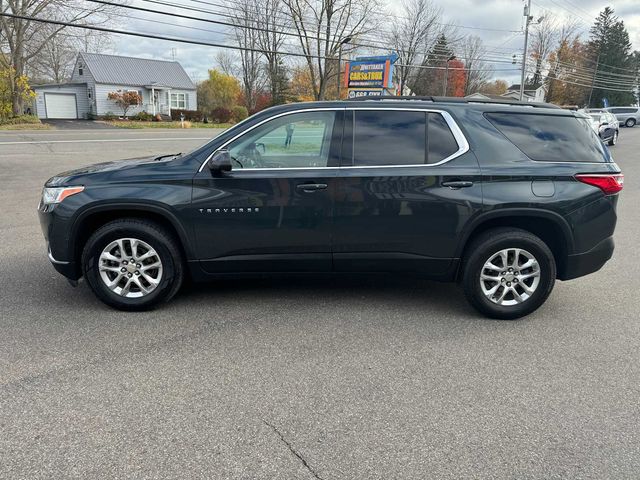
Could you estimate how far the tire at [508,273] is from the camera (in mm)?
4246

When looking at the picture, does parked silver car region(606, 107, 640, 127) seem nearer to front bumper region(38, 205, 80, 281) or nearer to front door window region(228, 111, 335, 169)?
front door window region(228, 111, 335, 169)

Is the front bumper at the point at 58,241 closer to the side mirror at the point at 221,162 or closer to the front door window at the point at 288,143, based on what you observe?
the side mirror at the point at 221,162

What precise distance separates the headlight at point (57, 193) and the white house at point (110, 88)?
4540cm

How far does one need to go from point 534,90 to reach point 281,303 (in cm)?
7737

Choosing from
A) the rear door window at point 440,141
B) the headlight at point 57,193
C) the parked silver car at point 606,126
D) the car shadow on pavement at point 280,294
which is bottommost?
the car shadow on pavement at point 280,294

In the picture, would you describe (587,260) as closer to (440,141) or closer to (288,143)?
(440,141)

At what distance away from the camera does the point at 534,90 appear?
71750mm

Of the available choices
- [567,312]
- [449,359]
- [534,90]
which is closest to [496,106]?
[567,312]

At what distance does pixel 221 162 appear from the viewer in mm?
4023

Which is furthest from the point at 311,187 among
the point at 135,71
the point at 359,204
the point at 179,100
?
the point at 135,71

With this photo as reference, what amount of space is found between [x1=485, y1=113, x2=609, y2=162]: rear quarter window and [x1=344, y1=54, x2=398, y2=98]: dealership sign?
2515cm

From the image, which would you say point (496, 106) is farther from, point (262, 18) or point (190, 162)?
point (262, 18)

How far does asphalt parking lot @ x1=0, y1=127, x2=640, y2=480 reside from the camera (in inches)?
100

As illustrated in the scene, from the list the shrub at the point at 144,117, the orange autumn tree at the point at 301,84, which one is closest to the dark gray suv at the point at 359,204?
the shrub at the point at 144,117
